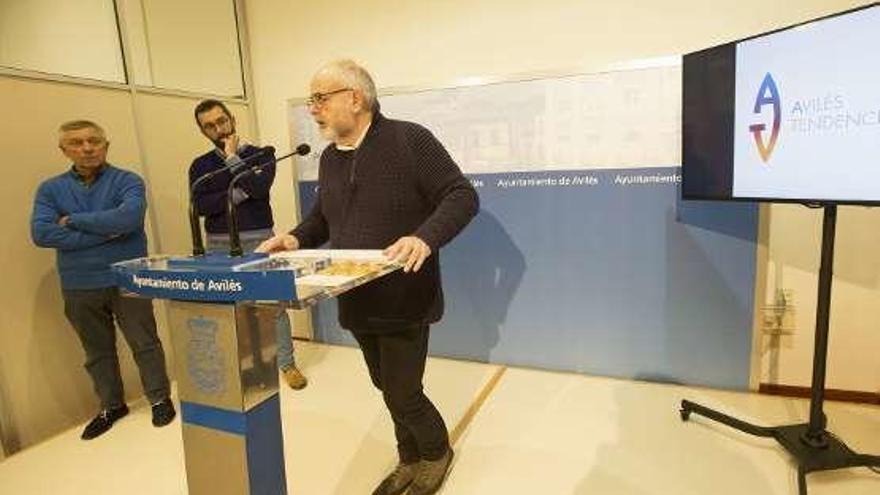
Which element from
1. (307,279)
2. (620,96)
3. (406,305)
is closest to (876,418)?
(620,96)

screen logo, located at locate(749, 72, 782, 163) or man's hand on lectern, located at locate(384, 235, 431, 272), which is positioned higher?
screen logo, located at locate(749, 72, 782, 163)

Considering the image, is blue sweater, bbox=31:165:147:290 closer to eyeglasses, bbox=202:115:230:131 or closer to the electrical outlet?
eyeglasses, bbox=202:115:230:131

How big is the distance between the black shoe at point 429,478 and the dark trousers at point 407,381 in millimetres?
27

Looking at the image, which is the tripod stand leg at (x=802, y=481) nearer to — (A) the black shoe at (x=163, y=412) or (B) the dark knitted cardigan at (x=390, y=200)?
(B) the dark knitted cardigan at (x=390, y=200)

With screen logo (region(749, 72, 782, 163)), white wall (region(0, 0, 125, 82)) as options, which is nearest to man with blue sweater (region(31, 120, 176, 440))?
white wall (region(0, 0, 125, 82))

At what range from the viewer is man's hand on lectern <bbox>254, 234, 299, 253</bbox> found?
149cm

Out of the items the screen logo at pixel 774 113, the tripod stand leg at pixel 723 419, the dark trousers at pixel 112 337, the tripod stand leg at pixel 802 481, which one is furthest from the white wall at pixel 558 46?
the dark trousers at pixel 112 337

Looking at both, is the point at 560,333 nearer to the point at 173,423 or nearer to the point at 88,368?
the point at 173,423

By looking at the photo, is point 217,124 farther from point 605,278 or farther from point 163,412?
point 605,278

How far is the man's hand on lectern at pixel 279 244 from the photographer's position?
1490mm

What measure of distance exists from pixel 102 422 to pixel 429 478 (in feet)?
5.69

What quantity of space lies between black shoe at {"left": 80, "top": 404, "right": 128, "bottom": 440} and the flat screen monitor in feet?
9.44

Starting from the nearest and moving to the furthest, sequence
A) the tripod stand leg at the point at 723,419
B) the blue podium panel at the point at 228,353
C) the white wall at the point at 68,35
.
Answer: the blue podium panel at the point at 228,353
the tripod stand leg at the point at 723,419
the white wall at the point at 68,35

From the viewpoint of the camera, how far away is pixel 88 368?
99.5 inches
